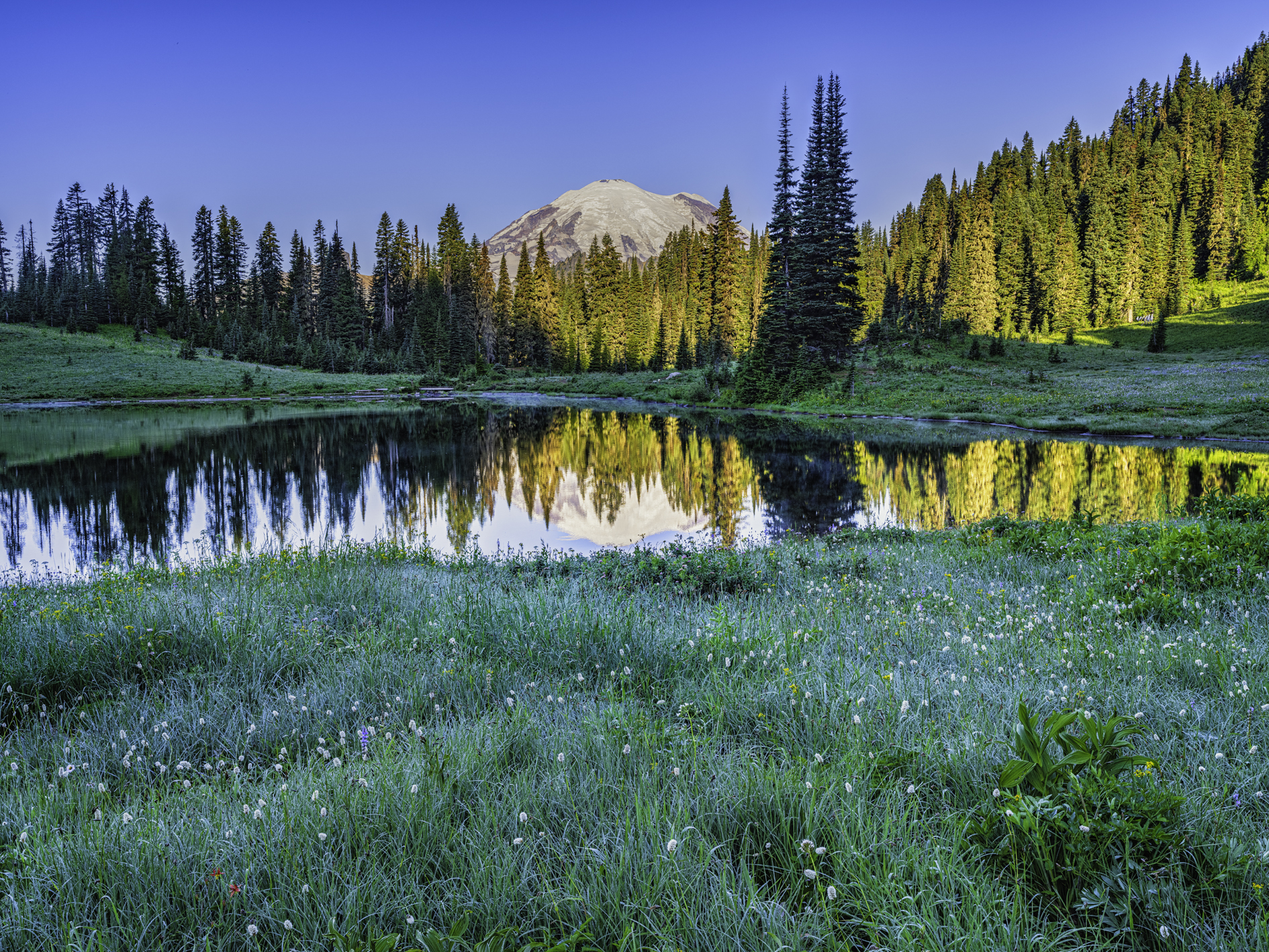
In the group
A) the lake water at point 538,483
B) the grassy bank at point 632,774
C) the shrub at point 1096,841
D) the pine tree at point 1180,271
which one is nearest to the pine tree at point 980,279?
the pine tree at point 1180,271

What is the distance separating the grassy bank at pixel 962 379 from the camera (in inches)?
1224

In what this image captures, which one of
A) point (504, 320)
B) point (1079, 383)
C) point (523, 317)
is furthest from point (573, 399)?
point (1079, 383)

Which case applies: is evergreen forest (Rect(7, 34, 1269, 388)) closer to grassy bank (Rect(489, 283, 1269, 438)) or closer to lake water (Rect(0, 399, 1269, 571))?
grassy bank (Rect(489, 283, 1269, 438))

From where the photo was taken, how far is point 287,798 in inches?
106

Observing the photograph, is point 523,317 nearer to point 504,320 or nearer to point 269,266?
point 504,320

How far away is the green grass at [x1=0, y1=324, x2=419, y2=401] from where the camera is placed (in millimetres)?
50156

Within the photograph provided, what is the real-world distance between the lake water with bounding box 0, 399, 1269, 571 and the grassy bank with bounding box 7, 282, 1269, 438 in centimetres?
534

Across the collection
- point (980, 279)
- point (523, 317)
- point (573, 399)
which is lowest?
point (573, 399)

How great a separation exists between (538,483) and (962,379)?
115 ft

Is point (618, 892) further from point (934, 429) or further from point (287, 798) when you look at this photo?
point (934, 429)

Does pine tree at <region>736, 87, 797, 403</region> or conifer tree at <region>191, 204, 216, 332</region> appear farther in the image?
conifer tree at <region>191, 204, 216, 332</region>

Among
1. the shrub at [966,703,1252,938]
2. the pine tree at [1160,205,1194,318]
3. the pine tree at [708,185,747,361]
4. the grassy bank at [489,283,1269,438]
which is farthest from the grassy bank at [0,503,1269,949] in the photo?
the pine tree at [1160,205,1194,318]

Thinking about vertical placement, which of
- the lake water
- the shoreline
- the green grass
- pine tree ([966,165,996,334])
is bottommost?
the lake water

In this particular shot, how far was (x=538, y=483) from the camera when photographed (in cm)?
2062
